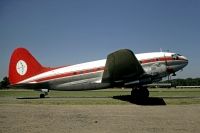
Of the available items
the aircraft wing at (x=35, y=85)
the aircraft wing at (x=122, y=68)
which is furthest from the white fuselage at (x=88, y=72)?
the aircraft wing at (x=122, y=68)

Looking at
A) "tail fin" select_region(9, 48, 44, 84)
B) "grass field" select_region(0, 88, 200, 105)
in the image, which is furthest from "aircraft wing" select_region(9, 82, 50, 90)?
"grass field" select_region(0, 88, 200, 105)

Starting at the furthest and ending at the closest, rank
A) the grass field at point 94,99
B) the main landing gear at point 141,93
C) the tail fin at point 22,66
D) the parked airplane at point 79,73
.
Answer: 1. the tail fin at point 22,66
2. the parked airplane at point 79,73
3. the main landing gear at point 141,93
4. the grass field at point 94,99

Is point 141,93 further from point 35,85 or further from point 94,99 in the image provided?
point 35,85

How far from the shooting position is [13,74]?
1037 inches

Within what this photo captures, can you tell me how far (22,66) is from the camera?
26984 mm

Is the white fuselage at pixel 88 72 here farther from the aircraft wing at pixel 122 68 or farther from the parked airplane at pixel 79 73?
the aircraft wing at pixel 122 68

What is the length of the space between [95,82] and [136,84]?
5.07 metres

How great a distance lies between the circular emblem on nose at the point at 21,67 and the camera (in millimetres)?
26625

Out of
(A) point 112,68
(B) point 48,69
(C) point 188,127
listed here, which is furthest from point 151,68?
(C) point 188,127

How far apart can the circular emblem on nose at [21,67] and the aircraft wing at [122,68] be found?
354 inches

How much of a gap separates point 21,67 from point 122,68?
11647 mm

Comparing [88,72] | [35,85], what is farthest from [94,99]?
[35,85]

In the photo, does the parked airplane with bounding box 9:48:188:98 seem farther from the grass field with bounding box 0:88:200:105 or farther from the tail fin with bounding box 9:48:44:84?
the grass field with bounding box 0:88:200:105

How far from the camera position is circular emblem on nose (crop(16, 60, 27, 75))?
26.6 meters
